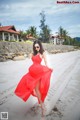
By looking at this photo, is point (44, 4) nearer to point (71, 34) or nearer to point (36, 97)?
point (71, 34)

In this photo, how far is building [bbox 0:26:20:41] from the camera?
2900mm

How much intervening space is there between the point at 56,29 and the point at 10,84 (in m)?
0.89

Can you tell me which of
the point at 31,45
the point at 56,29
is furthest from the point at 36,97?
the point at 56,29

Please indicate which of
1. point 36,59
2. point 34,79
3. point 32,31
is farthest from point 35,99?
point 32,31

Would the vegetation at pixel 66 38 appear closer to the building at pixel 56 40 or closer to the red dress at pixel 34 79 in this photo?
the building at pixel 56 40

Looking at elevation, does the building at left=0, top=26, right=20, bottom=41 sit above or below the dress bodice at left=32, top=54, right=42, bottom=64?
above

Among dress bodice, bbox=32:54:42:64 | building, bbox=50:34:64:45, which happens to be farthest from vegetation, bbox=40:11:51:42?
dress bodice, bbox=32:54:42:64

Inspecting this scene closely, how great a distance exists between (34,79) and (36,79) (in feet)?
0.07

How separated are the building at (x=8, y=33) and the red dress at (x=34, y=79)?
37cm

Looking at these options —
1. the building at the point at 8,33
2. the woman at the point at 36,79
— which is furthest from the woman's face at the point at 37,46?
the building at the point at 8,33

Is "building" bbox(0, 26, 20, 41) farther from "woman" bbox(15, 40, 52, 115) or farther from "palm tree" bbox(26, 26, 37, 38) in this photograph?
"woman" bbox(15, 40, 52, 115)

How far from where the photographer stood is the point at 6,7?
9.64 ft

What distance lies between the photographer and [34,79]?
2.77 meters

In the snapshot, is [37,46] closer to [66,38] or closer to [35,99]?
[66,38]
